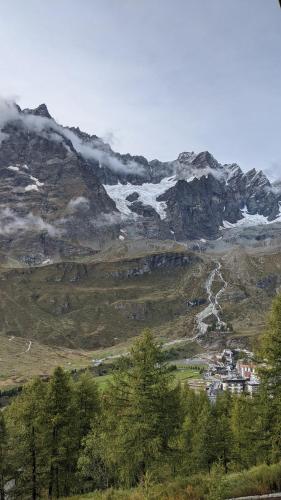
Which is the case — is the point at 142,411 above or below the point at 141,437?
above

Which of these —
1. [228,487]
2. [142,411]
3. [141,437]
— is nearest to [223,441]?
[141,437]

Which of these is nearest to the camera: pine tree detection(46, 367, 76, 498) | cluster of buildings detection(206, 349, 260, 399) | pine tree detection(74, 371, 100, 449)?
pine tree detection(46, 367, 76, 498)

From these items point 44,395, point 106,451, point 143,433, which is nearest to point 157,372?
point 143,433

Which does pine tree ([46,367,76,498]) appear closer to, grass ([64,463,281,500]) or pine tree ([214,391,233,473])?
pine tree ([214,391,233,473])

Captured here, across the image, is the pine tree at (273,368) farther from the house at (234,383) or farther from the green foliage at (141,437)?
the house at (234,383)

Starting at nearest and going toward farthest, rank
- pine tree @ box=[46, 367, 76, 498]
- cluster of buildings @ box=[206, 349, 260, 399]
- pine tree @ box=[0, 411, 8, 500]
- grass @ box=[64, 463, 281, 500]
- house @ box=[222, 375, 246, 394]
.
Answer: grass @ box=[64, 463, 281, 500], pine tree @ box=[0, 411, 8, 500], pine tree @ box=[46, 367, 76, 498], cluster of buildings @ box=[206, 349, 260, 399], house @ box=[222, 375, 246, 394]

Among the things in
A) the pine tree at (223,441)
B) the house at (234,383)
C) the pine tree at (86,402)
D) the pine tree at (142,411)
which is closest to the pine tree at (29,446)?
the pine tree at (86,402)

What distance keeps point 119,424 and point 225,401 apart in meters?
37.0

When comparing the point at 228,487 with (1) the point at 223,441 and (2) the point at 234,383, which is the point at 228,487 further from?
(2) the point at 234,383

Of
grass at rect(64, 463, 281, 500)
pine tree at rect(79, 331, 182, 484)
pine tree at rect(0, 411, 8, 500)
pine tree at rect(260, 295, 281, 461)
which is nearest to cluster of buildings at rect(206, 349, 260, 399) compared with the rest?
pine tree at rect(0, 411, 8, 500)

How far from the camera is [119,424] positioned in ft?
99.5

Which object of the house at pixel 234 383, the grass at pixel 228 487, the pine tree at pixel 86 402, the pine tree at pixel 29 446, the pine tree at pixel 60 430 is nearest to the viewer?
the grass at pixel 228 487

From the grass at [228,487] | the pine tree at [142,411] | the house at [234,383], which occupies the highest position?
the house at [234,383]

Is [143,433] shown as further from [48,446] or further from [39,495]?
[39,495]
